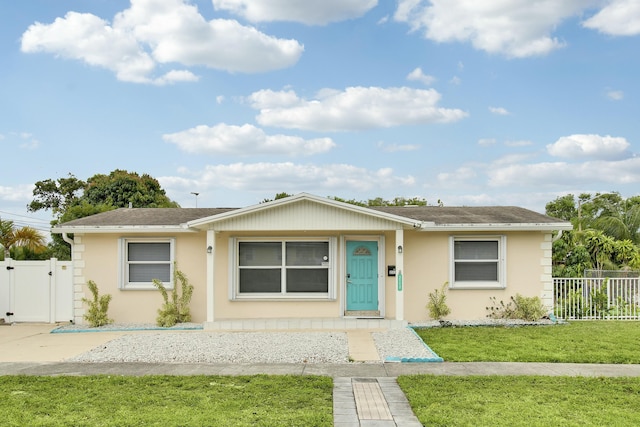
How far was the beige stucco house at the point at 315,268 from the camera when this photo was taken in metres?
14.7

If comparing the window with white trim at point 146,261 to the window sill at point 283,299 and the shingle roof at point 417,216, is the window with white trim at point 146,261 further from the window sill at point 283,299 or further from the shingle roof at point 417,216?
the window sill at point 283,299

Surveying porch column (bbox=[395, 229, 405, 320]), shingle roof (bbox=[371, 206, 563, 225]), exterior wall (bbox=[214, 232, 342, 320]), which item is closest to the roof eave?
porch column (bbox=[395, 229, 405, 320])

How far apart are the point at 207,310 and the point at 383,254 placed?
4.87 m

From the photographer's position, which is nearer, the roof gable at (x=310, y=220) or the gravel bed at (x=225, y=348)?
the gravel bed at (x=225, y=348)

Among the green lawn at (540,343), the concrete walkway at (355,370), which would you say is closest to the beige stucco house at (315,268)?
the green lawn at (540,343)

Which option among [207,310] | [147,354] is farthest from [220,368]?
[207,310]

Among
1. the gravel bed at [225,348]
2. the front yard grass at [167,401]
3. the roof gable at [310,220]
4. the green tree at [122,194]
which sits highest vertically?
the green tree at [122,194]

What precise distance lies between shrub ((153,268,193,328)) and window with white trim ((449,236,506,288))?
7196 millimetres

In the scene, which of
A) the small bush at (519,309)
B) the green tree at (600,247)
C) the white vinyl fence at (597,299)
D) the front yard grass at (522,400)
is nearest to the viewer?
the front yard grass at (522,400)

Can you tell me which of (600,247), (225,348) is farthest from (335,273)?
(600,247)

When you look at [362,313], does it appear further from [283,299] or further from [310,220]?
[310,220]

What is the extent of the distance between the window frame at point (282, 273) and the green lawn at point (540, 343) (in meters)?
2.90

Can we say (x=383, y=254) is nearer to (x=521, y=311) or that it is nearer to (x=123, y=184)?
(x=521, y=311)

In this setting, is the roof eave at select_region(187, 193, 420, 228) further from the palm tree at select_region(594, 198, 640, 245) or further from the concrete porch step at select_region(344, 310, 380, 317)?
the palm tree at select_region(594, 198, 640, 245)
